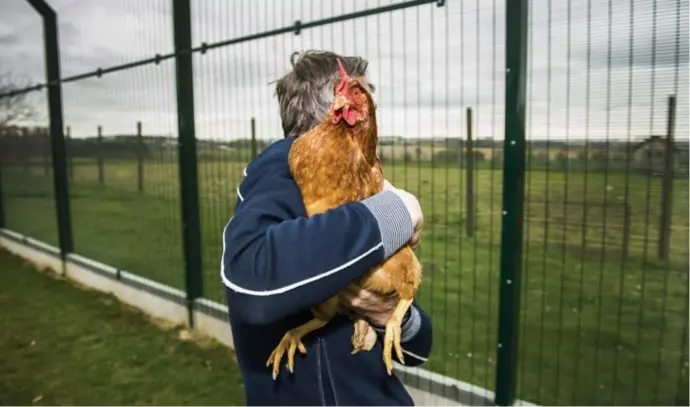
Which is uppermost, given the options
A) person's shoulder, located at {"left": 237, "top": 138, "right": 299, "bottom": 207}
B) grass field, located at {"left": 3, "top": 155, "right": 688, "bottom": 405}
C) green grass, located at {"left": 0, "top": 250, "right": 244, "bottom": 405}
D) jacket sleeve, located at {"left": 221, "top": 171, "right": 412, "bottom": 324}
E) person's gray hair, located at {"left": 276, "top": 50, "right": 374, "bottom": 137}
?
person's gray hair, located at {"left": 276, "top": 50, "right": 374, "bottom": 137}

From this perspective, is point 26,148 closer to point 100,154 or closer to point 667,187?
point 100,154

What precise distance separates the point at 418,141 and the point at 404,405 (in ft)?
5.51

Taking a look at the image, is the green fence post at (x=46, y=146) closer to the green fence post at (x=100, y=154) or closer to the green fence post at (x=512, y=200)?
the green fence post at (x=100, y=154)

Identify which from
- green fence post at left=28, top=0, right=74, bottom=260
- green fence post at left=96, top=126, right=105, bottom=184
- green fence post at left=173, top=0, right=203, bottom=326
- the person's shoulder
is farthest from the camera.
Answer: green fence post at left=28, top=0, right=74, bottom=260

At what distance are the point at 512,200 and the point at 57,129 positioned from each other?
528 centimetres

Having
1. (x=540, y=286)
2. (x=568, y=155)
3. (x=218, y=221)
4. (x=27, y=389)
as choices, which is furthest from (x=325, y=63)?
(x=27, y=389)

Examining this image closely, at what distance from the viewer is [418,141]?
8.76 ft

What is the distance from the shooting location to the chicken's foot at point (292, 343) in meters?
1.06

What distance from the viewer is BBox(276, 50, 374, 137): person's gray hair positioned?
43.6 inches

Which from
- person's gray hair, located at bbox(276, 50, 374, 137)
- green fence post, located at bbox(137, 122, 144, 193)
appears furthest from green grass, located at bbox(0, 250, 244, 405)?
person's gray hair, located at bbox(276, 50, 374, 137)

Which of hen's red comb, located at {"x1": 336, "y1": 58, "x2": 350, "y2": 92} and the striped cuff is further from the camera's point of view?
hen's red comb, located at {"x1": 336, "y1": 58, "x2": 350, "y2": 92}

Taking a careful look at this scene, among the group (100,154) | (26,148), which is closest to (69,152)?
(26,148)

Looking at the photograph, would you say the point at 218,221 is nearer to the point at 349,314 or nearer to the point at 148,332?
the point at 148,332

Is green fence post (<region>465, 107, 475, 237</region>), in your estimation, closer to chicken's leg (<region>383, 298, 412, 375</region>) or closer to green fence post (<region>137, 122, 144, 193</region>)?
chicken's leg (<region>383, 298, 412, 375</region>)
